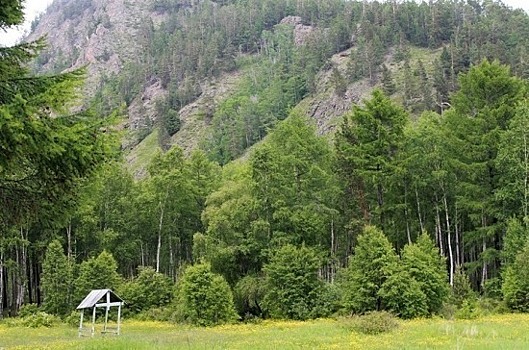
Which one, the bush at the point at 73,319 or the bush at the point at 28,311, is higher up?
the bush at the point at 28,311

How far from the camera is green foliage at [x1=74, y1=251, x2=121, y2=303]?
43750 millimetres

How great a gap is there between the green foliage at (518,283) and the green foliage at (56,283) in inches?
1293

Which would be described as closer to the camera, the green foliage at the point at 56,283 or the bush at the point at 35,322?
the bush at the point at 35,322

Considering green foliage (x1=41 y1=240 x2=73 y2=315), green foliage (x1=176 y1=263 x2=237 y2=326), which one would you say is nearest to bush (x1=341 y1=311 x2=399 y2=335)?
green foliage (x1=176 y1=263 x2=237 y2=326)

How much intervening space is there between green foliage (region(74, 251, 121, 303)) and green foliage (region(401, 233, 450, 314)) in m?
23.6

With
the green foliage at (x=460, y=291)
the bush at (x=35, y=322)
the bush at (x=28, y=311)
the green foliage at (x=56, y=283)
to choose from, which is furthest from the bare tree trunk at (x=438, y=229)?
the bush at (x=28, y=311)

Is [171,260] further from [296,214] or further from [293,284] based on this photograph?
[293,284]

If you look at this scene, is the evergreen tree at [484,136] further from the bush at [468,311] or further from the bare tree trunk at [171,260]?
the bare tree trunk at [171,260]

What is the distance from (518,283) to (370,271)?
27.6ft

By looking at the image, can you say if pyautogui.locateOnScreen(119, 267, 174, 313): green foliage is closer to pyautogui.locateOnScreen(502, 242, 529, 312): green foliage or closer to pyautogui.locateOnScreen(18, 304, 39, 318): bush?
pyautogui.locateOnScreen(18, 304, 39, 318): bush

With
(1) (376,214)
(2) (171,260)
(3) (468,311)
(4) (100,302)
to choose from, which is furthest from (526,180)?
(2) (171,260)

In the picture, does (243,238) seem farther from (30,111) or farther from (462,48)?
(462,48)

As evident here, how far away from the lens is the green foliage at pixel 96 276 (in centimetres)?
4375

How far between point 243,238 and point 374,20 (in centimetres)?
9943
